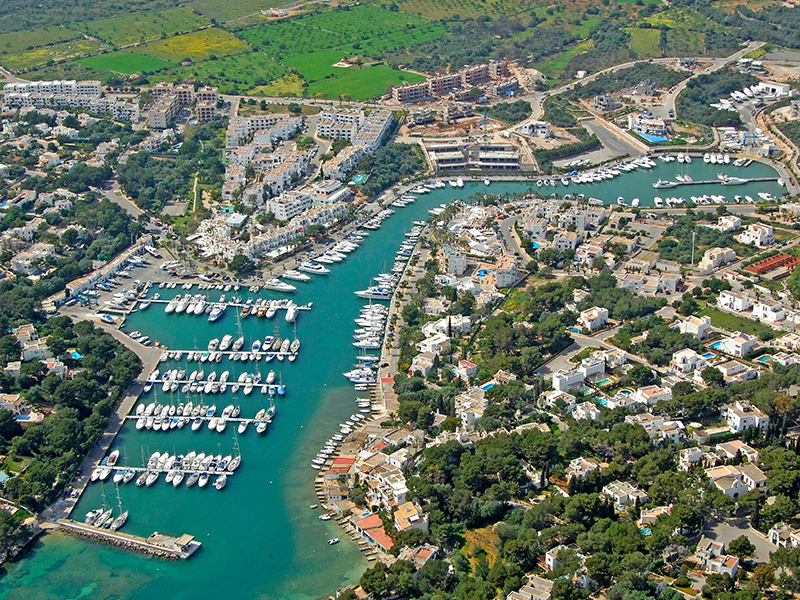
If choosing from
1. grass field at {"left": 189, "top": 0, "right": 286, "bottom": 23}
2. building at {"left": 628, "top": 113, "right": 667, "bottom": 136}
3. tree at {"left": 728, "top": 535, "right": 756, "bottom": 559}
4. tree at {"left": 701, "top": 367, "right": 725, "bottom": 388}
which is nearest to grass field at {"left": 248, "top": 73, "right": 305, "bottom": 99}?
grass field at {"left": 189, "top": 0, "right": 286, "bottom": 23}

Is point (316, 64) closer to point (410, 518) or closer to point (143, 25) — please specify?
point (143, 25)

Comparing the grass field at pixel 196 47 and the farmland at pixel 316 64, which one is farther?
the grass field at pixel 196 47

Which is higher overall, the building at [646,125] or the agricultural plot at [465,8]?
the agricultural plot at [465,8]

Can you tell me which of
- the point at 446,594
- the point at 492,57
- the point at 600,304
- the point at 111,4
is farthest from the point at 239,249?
the point at 111,4

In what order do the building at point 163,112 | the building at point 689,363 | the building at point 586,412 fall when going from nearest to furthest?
the building at point 586,412 < the building at point 689,363 < the building at point 163,112

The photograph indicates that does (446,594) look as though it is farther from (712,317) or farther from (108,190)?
(108,190)

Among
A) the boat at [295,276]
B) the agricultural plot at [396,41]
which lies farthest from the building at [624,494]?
the agricultural plot at [396,41]

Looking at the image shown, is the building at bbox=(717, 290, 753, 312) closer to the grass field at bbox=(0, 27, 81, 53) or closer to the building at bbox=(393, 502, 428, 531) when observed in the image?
the building at bbox=(393, 502, 428, 531)

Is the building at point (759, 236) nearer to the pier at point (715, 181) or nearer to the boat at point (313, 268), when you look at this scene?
the pier at point (715, 181)
